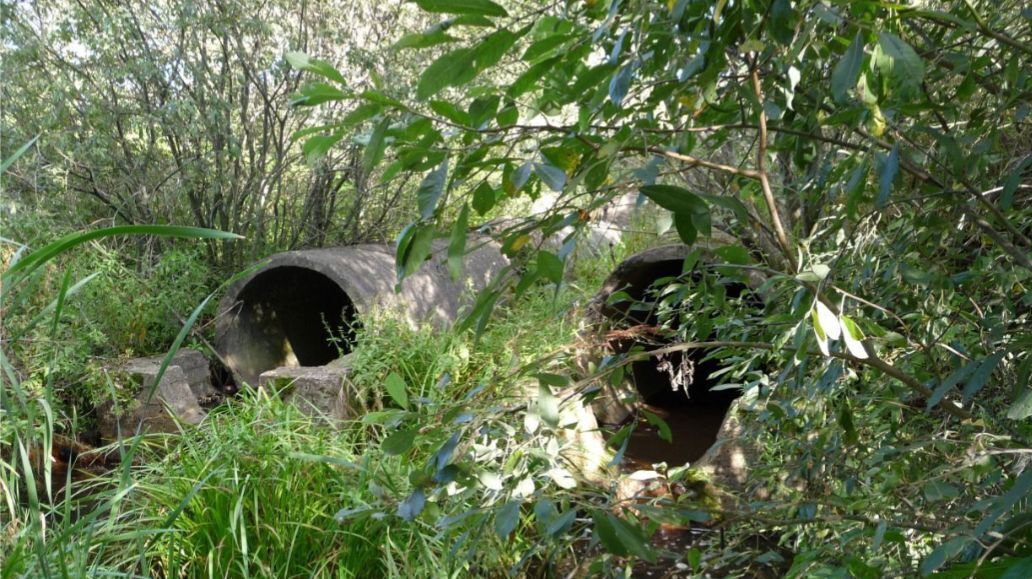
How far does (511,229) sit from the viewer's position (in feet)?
4.08

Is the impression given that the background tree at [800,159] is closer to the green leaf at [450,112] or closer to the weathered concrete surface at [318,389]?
the green leaf at [450,112]

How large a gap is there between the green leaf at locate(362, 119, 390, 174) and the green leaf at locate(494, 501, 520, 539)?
50 cm

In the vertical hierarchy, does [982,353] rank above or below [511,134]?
below

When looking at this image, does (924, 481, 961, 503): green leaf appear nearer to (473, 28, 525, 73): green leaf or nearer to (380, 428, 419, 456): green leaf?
(380, 428, 419, 456): green leaf

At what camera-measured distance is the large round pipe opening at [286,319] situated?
723 centimetres

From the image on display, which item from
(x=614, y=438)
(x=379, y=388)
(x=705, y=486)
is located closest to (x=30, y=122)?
(x=379, y=388)

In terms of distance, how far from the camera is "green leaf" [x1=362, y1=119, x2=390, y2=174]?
1.11 meters

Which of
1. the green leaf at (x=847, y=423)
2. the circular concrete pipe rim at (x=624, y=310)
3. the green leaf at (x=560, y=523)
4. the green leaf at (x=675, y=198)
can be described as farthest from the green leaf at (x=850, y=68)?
the circular concrete pipe rim at (x=624, y=310)

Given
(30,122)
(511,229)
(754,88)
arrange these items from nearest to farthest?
(511,229) < (754,88) < (30,122)

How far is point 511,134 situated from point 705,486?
3056 millimetres

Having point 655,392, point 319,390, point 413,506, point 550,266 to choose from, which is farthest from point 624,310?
point 550,266

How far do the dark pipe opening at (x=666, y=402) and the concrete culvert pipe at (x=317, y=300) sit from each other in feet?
4.09

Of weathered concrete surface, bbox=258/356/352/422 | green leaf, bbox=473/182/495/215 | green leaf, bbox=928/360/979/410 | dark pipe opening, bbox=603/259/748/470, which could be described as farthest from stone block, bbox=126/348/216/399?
green leaf, bbox=928/360/979/410

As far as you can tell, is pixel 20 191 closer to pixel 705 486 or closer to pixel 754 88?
pixel 705 486
